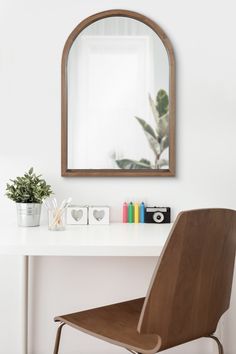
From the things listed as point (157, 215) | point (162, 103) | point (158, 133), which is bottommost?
point (157, 215)

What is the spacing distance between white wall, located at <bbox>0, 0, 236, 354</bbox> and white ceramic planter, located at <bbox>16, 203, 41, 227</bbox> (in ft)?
0.66

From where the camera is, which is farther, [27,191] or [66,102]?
[66,102]

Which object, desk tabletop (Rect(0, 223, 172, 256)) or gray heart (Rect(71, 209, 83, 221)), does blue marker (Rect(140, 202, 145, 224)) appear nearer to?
desk tabletop (Rect(0, 223, 172, 256))

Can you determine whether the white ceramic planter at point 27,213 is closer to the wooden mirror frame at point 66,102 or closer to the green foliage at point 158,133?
the wooden mirror frame at point 66,102

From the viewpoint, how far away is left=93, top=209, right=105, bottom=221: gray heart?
223cm

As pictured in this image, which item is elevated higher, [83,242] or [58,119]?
[58,119]

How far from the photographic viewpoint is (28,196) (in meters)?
2.14

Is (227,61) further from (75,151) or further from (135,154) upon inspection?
(75,151)

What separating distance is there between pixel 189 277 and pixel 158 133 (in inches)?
39.8

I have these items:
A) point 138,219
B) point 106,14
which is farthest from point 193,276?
point 106,14

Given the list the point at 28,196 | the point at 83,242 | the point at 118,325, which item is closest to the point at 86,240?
the point at 83,242

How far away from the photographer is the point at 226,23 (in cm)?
231

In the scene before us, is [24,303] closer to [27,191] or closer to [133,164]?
[27,191]

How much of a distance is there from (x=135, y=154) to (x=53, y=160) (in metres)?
0.40
